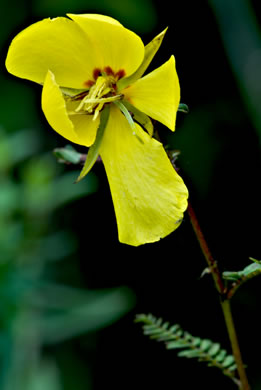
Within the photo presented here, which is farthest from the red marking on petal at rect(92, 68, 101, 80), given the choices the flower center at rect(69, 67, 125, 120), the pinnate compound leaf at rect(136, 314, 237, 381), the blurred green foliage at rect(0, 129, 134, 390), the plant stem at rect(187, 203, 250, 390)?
the blurred green foliage at rect(0, 129, 134, 390)

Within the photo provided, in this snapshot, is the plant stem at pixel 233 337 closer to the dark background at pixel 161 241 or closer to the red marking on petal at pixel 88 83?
the red marking on petal at pixel 88 83

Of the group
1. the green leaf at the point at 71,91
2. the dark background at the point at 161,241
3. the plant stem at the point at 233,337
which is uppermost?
the green leaf at the point at 71,91

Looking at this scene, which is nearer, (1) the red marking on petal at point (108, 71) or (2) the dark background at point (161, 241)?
(1) the red marking on petal at point (108, 71)

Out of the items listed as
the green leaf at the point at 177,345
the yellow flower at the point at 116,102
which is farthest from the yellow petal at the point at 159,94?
the green leaf at the point at 177,345

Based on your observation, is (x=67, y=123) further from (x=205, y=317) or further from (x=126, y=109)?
(x=205, y=317)

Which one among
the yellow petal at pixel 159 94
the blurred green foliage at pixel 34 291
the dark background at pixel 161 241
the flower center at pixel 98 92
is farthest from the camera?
the dark background at pixel 161 241

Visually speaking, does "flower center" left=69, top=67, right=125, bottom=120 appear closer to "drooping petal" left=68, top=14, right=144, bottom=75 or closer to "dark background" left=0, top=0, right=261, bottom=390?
"drooping petal" left=68, top=14, right=144, bottom=75

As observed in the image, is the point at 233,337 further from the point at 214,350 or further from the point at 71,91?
the point at 71,91

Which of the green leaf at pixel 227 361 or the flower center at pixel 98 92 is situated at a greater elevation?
the flower center at pixel 98 92
